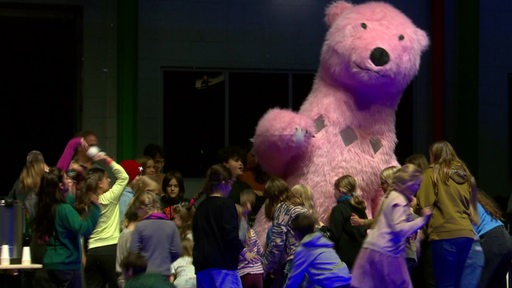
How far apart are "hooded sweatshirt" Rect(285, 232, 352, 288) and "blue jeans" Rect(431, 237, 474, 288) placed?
1168 mm

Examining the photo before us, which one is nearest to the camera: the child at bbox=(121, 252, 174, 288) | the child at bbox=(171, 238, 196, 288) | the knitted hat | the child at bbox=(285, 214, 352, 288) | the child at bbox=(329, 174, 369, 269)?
the child at bbox=(121, 252, 174, 288)

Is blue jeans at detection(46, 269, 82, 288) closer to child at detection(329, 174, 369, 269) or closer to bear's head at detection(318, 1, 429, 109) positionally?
child at detection(329, 174, 369, 269)

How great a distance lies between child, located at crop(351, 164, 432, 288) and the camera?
7.41 m

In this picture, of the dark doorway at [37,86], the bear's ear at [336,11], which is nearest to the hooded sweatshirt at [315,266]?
the bear's ear at [336,11]

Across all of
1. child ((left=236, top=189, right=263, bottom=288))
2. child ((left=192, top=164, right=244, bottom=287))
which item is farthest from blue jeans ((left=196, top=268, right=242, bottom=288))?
child ((left=236, top=189, right=263, bottom=288))

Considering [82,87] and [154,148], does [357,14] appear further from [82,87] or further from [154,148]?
[82,87]

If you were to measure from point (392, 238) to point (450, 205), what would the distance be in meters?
1.28

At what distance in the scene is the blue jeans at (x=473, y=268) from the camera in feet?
27.8

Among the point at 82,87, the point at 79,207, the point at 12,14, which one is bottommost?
the point at 79,207

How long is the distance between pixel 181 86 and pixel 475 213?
528 cm

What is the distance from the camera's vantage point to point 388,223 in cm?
744

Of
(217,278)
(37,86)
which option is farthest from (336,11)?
(37,86)

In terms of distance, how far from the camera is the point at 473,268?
27.8ft

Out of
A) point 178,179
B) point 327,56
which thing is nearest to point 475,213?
point 327,56
